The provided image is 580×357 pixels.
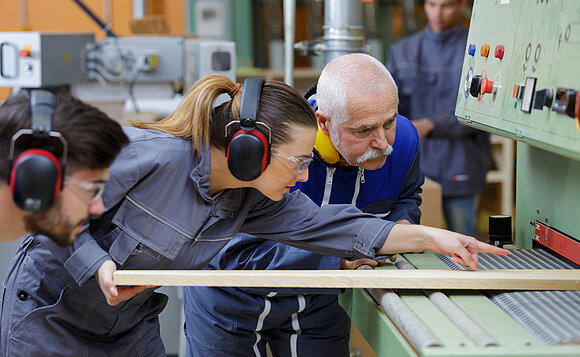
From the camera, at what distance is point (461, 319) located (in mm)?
1037

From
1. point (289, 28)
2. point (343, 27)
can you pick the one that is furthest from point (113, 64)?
point (343, 27)

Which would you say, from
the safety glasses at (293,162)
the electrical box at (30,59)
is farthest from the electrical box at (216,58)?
the safety glasses at (293,162)

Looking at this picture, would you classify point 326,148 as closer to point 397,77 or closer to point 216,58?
point 216,58

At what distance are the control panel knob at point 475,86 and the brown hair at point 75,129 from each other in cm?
82

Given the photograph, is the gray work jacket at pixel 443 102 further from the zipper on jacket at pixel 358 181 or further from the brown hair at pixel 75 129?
the brown hair at pixel 75 129

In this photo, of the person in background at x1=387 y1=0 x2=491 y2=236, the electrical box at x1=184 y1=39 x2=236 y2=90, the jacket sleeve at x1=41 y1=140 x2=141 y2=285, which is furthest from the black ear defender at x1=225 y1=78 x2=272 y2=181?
Answer: the person in background at x1=387 y1=0 x2=491 y2=236

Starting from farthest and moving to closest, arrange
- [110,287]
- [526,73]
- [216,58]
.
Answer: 1. [216,58]
2. [526,73]
3. [110,287]

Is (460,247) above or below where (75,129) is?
below

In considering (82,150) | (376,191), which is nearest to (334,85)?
(376,191)

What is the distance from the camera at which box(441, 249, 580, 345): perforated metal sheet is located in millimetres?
974

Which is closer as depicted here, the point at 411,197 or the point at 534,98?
the point at 534,98

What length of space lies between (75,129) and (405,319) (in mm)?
563

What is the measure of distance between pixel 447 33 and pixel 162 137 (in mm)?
2024

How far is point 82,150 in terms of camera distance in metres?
1.02
